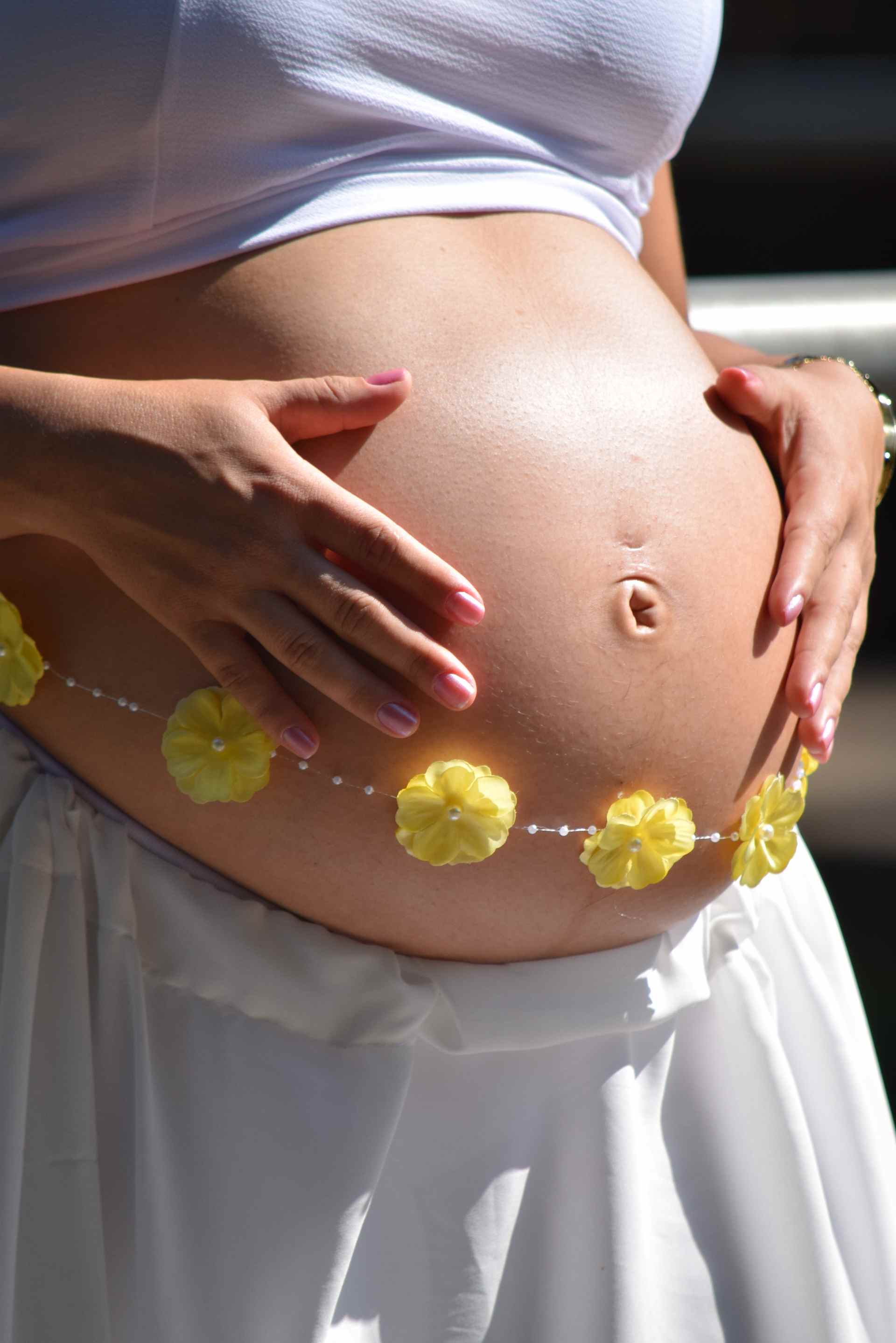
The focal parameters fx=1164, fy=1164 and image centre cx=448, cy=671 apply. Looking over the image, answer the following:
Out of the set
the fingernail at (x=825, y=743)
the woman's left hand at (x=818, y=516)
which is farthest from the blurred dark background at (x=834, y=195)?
the fingernail at (x=825, y=743)

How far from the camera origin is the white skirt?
703 mm

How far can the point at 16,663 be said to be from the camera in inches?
28.1

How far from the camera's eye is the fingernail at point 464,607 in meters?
0.65

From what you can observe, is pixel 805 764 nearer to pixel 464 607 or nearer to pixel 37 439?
pixel 464 607

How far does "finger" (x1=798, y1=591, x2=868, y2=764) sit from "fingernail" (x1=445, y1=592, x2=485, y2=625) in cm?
27

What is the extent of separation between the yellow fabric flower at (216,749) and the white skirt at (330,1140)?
0.27 ft

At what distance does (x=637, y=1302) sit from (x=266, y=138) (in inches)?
30.6

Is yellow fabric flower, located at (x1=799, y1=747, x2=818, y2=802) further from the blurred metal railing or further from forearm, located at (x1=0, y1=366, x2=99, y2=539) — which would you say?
the blurred metal railing

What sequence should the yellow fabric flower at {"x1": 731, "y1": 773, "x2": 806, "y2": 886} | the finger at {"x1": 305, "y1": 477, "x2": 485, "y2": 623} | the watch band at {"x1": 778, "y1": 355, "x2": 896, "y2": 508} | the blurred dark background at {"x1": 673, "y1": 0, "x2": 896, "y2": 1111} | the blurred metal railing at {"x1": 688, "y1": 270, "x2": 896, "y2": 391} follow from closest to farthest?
the finger at {"x1": 305, "y1": 477, "x2": 485, "y2": 623} → the yellow fabric flower at {"x1": 731, "y1": 773, "x2": 806, "y2": 886} → the watch band at {"x1": 778, "y1": 355, "x2": 896, "y2": 508} → the blurred metal railing at {"x1": 688, "y1": 270, "x2": 896, "y2": 391} → the blurred dark background at {"x1": 673, "y1": 0, "x2": 896, "y2": 1111}

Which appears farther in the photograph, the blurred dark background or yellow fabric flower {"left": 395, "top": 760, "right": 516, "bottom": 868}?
the blurred dark background

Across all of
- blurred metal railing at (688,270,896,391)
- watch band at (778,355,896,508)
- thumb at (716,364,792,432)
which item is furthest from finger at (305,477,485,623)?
blurred metal railing at (688,270,896,391)

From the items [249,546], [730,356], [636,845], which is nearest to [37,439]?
[249,546]

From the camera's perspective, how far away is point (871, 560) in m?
0.90

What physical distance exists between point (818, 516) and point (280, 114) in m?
0.44
